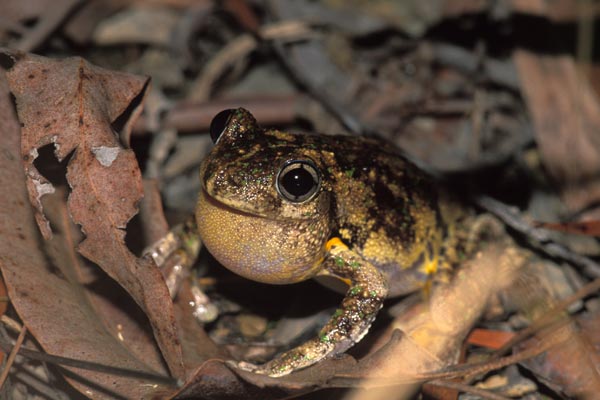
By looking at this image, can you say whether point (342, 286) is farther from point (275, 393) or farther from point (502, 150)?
point (502, 150)

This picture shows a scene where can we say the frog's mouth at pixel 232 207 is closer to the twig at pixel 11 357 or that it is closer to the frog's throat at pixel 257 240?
the frog's throat at pixel 257 240

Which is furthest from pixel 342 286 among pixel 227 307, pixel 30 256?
pixel 30 256

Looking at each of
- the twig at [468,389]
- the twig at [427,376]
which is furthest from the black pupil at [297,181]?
the twig at [468,389]

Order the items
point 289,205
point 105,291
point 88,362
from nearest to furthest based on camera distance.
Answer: point 88,362 < point 289,205 < point 105,291

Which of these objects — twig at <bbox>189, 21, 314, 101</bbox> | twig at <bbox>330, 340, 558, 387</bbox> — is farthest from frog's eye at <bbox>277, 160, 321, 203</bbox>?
twig at <bbox>189, 21, 314, 101</bbox>

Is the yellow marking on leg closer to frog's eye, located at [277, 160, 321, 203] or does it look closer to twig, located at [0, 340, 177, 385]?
frog's eye, located at [277, 160, 321, 203]
